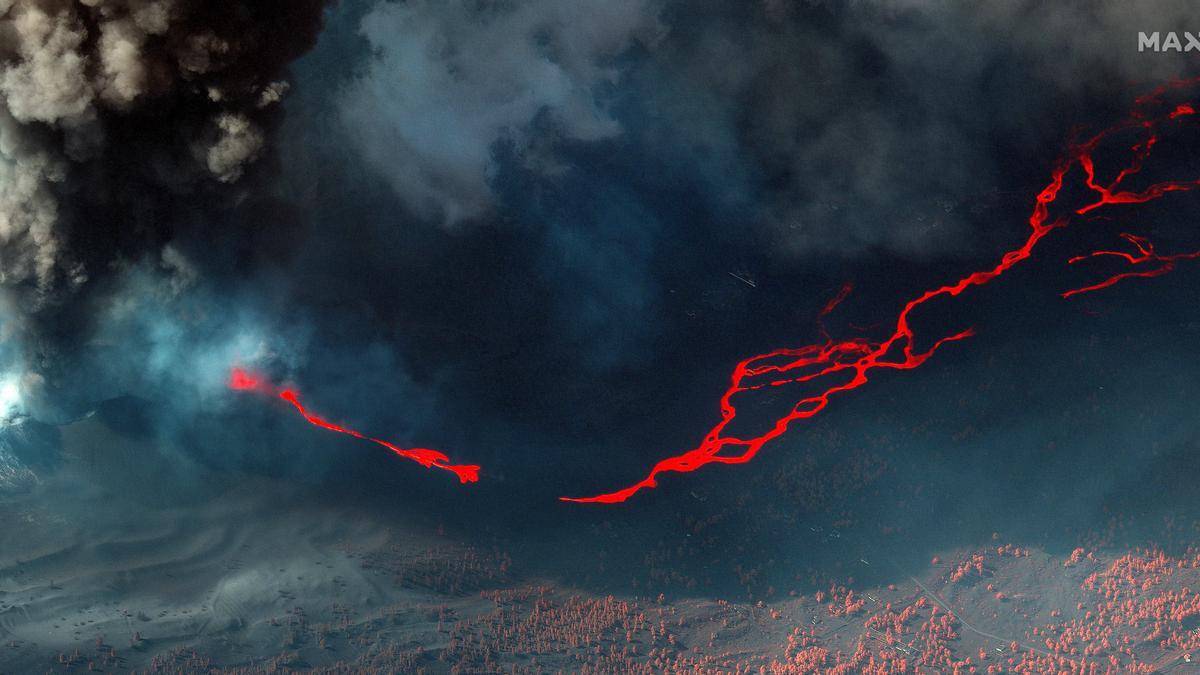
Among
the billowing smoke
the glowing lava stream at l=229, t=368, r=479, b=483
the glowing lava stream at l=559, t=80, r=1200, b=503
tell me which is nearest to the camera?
the billowing smoke

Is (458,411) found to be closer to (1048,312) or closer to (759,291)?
(759,291)

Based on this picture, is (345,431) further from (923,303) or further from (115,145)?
(923,303)

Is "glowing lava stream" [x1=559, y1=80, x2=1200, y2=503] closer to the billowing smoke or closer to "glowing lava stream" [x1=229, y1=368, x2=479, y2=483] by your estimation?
"glowing lava stream" [x1=229, y1=368, x2=479, y2=483]

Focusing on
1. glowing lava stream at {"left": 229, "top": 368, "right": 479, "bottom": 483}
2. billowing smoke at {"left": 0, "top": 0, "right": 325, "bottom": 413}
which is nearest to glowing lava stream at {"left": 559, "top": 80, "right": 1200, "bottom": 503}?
glowing lava stream at {"left": 229, "top": 368, "right": 479, "bottom": 483}

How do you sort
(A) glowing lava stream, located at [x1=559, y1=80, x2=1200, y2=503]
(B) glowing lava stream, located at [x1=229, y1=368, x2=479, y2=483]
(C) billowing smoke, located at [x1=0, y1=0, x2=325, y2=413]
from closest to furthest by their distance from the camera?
(C) billowing smoke, located at [x1=0, y1=0, x2=325, y2=413], (B) glowing lava stream, located at [x1=229, y1=368, x2=479, y2=483], (A) glowing lava stream, located at [x1=559, y1=80, x2=1200, y2=503]

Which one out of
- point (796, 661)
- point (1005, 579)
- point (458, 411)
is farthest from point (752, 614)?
point (458, 411)

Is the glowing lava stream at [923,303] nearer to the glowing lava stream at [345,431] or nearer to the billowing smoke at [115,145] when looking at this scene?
the glowing lava stream at [345,431]

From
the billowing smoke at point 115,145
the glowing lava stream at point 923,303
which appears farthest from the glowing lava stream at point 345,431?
the glowing lava stream at point 923,303

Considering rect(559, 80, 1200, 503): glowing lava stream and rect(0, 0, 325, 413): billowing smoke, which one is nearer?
rect(0, 0, 325, 413): billowing smoke
